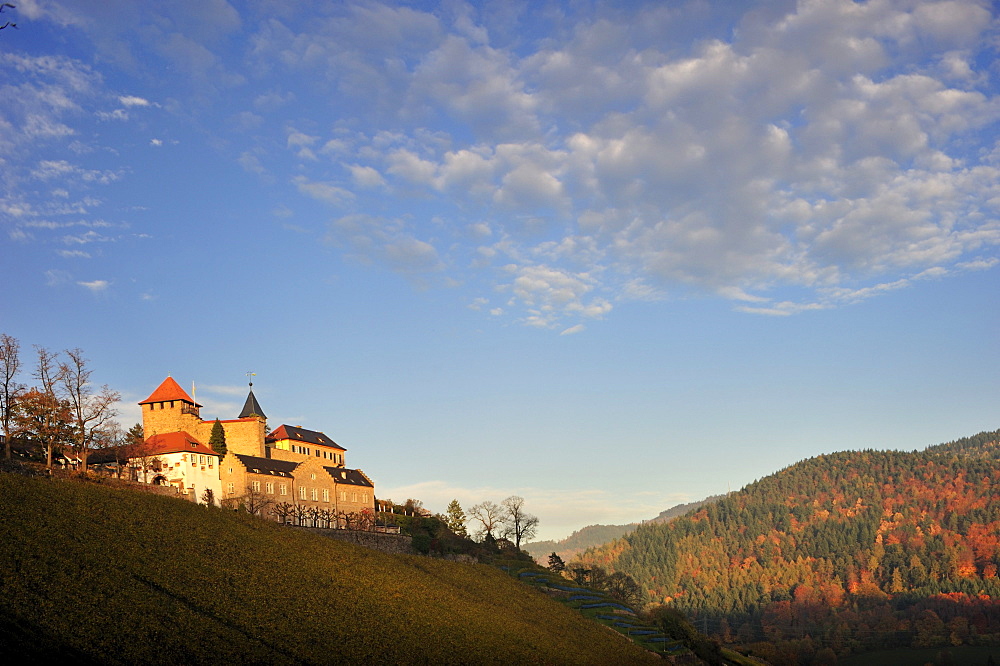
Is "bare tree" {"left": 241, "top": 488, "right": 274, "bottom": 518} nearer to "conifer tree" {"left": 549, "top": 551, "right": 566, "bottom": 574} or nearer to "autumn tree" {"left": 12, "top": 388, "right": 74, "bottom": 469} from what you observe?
"autumn tree" {"left": 12, "top": 388, "right": 74, "bottom": 469}

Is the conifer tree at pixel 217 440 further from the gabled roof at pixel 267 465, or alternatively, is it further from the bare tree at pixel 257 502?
the bare tree at pixel 257 502

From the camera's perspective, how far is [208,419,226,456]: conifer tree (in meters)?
74.3

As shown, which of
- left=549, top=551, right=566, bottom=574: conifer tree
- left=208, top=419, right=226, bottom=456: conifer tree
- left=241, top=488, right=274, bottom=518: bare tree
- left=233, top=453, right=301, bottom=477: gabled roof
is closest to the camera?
left=241, top=488, right=274, bottom=518: bare tree

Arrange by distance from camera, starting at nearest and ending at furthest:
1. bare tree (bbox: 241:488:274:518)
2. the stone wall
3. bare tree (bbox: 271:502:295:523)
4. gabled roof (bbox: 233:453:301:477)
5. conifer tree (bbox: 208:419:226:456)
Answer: bare tree (bbox: 241:488:274:518)
the stone wall
bare tree (bbox: 271:502:295:523)
conifer tree (bbox: 208:419:226:456)
gabled roof (bbox: 233:453:301:477)

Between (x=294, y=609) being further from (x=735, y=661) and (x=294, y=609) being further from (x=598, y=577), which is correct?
(x=598, y=577)

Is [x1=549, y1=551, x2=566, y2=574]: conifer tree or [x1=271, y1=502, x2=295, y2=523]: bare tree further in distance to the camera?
[x1=549, y1=551, x2=566, y2=574]: conifer tree

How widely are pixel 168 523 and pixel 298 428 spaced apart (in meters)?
45.3

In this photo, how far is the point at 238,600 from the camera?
44.8 metres

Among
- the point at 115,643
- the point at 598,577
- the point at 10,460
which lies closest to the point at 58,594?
the point at 115,643

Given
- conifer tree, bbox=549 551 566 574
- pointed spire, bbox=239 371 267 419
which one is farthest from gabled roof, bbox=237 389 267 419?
conifer tree, bbox=549 551 566 574

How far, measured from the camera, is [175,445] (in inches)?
2766

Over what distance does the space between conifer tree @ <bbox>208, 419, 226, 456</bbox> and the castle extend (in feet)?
1.55

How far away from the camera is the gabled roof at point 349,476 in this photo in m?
88.8

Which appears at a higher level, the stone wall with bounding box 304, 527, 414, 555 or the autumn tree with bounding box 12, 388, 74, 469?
the autumn tree with bounding box 12, 388, 74, 469
